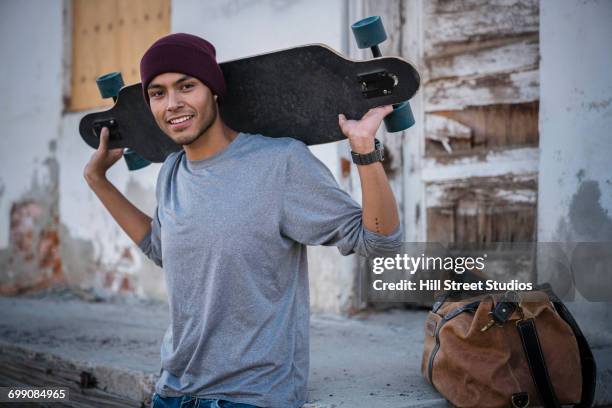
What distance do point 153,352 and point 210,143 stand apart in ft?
5.31

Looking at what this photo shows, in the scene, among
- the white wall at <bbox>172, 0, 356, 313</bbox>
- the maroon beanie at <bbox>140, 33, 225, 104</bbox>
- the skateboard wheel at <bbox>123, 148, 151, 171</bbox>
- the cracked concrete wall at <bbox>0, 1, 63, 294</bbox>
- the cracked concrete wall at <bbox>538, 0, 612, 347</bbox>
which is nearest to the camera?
the maroon beanie at <bbox>140, 33, 225, 104</bbox>

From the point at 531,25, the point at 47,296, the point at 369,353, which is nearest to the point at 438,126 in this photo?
the point at 531,25

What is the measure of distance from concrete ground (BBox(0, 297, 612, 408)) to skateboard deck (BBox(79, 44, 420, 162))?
3.30 ft

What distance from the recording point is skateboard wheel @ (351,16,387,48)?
6.91ft

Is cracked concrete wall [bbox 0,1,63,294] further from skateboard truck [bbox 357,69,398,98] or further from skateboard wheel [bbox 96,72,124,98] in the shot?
skateboard truck [bbox 357,69,398,98]

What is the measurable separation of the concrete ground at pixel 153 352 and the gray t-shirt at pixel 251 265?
424 mm

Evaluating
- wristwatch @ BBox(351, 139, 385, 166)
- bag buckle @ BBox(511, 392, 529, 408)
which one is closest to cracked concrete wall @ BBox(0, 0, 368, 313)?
wristwatch @ BBox(351, 139, 385, 166)

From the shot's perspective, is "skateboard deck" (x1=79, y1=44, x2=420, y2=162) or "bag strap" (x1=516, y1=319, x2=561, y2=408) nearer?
"skateboard deck" (x1=79, y1=44, x2=420, y2=162)

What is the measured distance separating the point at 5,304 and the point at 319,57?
4.29 meters

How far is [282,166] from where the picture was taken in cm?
219

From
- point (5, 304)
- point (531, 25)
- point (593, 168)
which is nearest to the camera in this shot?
point (593, 168)

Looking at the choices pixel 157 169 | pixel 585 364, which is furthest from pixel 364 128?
pixel 157 169

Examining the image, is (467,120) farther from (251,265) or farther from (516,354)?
(251,265)

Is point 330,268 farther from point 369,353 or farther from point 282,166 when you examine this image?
point 282,166
